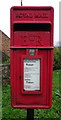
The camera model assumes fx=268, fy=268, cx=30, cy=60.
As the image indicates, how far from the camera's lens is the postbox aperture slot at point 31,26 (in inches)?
139

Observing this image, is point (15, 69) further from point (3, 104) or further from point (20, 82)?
point (3, 104)

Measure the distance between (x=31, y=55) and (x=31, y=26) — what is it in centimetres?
39

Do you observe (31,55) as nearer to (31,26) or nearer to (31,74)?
(31,74)

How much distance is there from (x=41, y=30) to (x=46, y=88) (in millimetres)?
787

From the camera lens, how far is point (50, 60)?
11.9 feet

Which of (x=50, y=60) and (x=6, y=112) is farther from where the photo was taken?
(x=6, y=112)

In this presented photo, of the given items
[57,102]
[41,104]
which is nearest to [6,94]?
[57,102]

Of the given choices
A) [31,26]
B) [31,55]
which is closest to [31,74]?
[31,55]

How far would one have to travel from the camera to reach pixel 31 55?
11.8 feet

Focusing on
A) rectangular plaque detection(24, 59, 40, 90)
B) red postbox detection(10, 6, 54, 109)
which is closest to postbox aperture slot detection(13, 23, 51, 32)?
red postbox detection(10, 6, 54, 109)

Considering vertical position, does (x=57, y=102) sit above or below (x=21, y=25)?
below

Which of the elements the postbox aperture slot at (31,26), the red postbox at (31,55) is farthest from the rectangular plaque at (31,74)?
the postbox aperture slot at (31,26)

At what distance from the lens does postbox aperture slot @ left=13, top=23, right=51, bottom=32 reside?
3535mm

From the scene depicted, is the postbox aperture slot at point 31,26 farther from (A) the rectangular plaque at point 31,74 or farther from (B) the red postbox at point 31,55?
(A) the rectangular plaque at point 31,74
